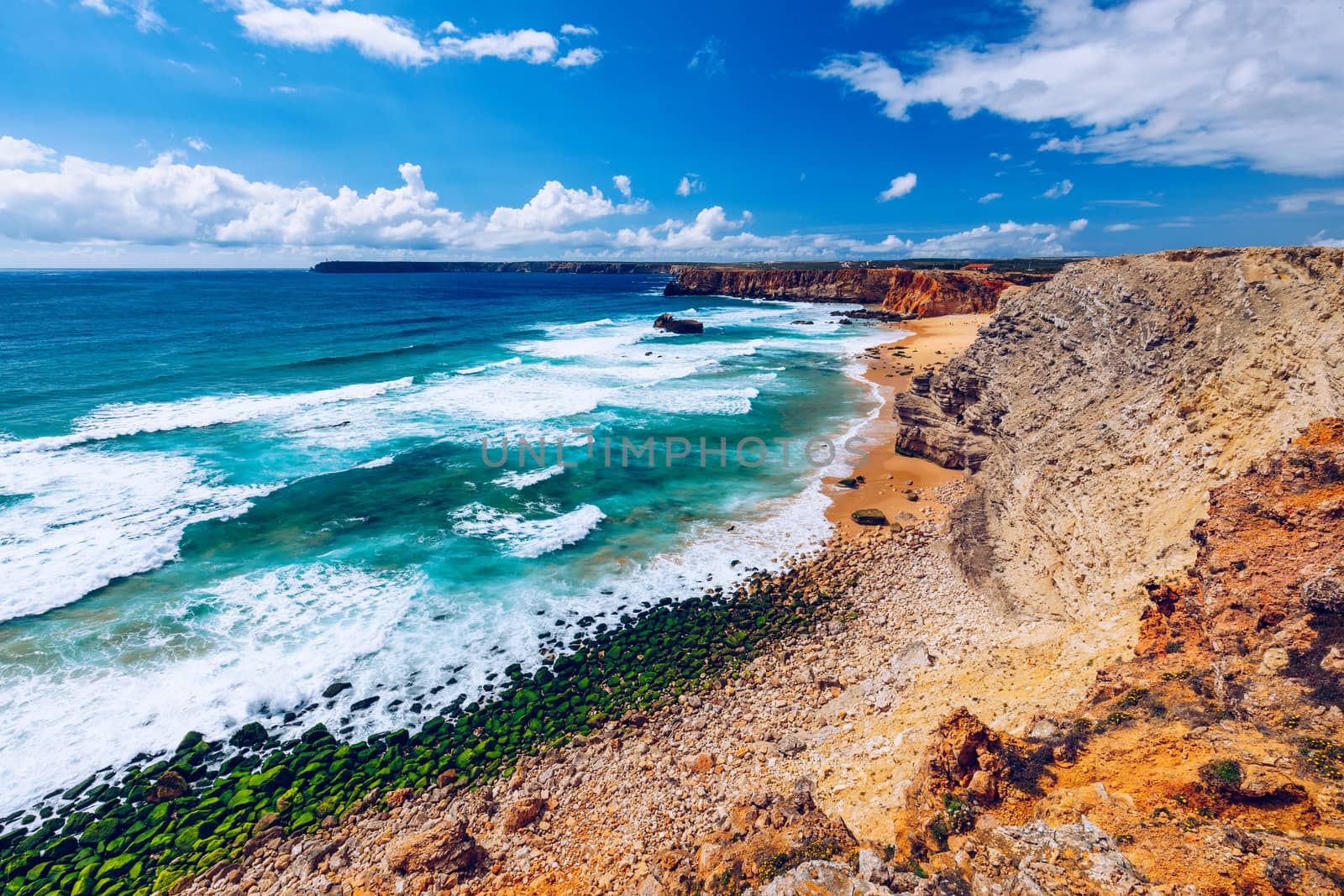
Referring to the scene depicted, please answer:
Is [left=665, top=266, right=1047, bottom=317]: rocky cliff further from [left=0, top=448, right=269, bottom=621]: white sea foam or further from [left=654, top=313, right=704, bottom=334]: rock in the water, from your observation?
[left=0, top=448, right=269, bottom=621]: white sea foam

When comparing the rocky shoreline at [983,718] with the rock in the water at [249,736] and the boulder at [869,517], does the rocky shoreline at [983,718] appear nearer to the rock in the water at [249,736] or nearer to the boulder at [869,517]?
the rock in the water at [249,736]

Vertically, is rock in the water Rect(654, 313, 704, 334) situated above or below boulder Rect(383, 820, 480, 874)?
above

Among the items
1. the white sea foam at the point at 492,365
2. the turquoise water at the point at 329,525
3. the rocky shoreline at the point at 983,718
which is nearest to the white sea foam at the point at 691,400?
the turquoise water at the point at 329,525

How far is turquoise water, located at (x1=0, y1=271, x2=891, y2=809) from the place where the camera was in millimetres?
13758

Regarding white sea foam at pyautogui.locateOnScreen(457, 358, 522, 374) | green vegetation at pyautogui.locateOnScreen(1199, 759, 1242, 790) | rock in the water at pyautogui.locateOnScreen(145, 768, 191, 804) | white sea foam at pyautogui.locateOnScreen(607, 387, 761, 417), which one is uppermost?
green vegetation at pyautogui.locateOnScreen(1199, 759, 1242, 790)

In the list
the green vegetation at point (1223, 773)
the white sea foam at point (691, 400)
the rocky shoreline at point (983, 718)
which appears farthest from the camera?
the white sea foam at point (691, 400)

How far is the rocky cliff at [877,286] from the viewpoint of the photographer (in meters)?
81.7

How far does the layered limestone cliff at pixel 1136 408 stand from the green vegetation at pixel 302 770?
6454 mm

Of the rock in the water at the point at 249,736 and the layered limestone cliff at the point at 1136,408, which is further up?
the layered limestone cliff at the point at 1136,408

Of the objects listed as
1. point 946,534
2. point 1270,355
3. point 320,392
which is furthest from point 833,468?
point 320,392

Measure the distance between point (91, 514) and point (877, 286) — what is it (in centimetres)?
10821

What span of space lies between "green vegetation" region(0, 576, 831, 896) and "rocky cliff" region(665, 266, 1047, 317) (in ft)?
243

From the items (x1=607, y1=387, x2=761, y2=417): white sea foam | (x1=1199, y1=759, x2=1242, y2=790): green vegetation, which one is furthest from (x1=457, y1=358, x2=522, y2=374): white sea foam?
(x1=1199, y1=759, x2=1242, y2=790): green vegetation

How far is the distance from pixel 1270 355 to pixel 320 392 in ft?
153
